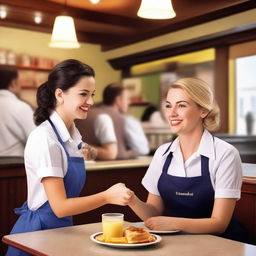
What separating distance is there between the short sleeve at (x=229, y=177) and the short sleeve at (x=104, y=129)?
8.46 ft

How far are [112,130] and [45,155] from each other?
274 centimetres

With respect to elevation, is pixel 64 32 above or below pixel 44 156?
above

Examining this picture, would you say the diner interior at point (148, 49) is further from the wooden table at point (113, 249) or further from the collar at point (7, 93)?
the wooden table at point (113, 249)

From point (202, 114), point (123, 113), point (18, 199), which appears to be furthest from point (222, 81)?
point (202, 114)

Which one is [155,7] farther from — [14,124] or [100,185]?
[14,124]

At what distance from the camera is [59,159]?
1976 millimetres

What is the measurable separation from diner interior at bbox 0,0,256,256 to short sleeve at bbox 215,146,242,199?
2.69 meters

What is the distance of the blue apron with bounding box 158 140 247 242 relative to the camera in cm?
209

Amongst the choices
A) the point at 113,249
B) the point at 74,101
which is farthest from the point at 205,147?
the point at 113,249

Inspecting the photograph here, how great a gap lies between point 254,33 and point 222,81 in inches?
33.5

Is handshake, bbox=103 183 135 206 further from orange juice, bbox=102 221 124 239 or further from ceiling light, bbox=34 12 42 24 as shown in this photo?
ceiling light, bbox=34 12 42 24

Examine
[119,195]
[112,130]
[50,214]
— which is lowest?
[50,214]

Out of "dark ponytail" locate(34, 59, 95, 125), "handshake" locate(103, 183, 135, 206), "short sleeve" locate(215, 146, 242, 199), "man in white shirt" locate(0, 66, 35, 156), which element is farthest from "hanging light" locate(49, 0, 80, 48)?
"handshake" locate(103, 183, 135, 206)

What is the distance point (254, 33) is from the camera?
4766mm
